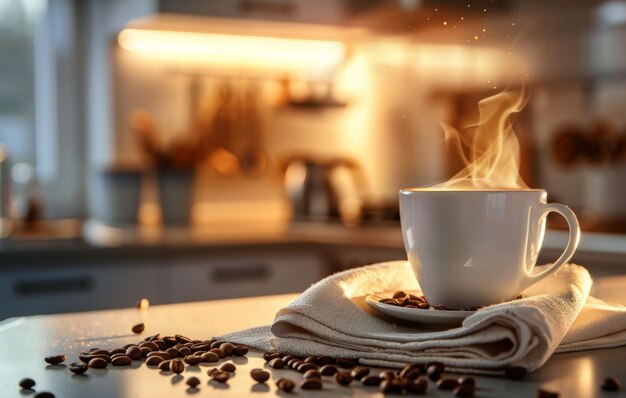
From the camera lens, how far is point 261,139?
11.6 ft

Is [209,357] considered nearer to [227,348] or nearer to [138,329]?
→ [227,348]

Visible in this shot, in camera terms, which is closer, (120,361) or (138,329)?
(120,361)

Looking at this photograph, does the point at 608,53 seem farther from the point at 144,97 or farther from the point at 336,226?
the point at 144,97

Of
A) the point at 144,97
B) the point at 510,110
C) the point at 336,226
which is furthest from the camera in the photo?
the point at 144,97

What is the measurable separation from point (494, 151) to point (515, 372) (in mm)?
317

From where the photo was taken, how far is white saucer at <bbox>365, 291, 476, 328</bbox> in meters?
0.82

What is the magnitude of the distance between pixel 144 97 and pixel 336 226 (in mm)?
921

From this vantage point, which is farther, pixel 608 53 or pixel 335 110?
pixel 335 110

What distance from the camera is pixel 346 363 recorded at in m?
0.78

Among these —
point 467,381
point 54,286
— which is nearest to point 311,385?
point 467,381

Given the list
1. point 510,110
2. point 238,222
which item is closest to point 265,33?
point 238,222

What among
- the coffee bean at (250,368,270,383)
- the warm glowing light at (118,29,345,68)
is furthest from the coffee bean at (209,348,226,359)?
the warm glowing light at (118,29,345,68)

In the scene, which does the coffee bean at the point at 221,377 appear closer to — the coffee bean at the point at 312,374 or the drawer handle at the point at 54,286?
the coffee bean at the point at 312,374

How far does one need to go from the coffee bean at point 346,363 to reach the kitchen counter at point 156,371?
0.05 meters
